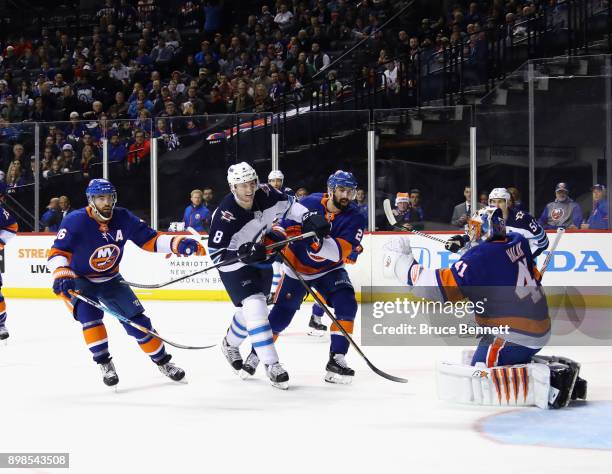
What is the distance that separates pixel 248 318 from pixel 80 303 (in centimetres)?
92

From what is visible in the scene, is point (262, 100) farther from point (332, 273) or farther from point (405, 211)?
point (332, 273)

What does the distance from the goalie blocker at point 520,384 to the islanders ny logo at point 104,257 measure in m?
1.95

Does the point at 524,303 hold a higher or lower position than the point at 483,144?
lower

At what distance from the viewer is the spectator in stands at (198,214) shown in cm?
1003

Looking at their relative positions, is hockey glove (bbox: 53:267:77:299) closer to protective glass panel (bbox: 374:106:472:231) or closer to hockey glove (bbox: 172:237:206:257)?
hockey glove (bbox: 172:237:206:257)

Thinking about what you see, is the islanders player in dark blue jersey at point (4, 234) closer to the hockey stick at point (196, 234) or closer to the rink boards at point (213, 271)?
the hockey stick at point (196, 234)

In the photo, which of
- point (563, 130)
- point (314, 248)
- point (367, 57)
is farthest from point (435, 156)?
point (314, 248)

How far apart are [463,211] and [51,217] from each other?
448 cm

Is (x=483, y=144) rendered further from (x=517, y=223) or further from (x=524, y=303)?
(x=524, y=303)

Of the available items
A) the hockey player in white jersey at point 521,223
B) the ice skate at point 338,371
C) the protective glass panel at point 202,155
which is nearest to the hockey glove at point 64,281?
the ice skate at point 338,371

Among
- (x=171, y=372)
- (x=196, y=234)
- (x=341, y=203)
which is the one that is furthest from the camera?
(x=196, y=234)

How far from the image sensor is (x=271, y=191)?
543 centimetres

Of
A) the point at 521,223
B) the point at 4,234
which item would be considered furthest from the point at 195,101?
the point at 521,223

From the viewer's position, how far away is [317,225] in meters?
5.15
